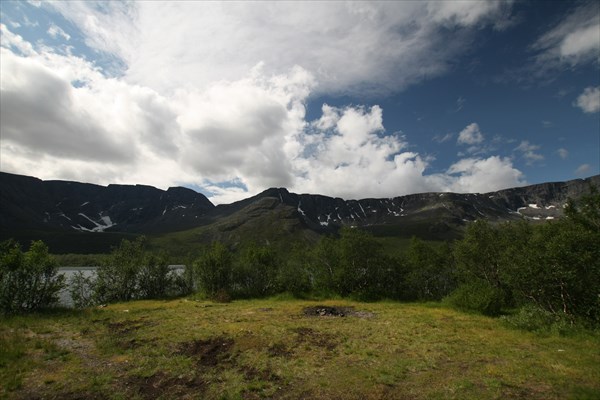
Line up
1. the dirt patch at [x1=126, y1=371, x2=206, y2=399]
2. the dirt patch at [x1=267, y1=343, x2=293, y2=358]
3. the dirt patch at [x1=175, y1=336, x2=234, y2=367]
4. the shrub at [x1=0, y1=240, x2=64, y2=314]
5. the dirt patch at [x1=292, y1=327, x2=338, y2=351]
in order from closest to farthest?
the dirt patch at [x1=126, y1=371, x2=206, y2=399]
the dirt patch at [x1=175, y1=336, x2=234, y2=367]
the dirt patch at [x1=267, y1=343, x2=293, y2=358]
the dirt patch at [x1=292, y1=327, x2=338, y2=351]
the shrub at [x1=0, y1=240, x2=64, y2=314]

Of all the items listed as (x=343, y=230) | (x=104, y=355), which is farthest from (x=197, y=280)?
(x=104, y=355)

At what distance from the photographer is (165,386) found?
16.1 meters

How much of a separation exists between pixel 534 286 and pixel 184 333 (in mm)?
30559

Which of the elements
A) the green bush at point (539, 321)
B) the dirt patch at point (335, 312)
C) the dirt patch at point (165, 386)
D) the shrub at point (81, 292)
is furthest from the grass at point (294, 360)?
Answer: the shrub at point (81, 292)

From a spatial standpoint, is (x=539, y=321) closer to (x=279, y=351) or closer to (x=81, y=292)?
(x=279, y=351)

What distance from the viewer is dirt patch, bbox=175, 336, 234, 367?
19906mm

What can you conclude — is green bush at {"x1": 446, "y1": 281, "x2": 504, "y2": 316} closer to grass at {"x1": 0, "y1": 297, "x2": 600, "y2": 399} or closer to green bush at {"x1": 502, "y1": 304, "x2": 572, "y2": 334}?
grass at {"x1": 0, "y1": 297, "x2": 600, "y2": 399}

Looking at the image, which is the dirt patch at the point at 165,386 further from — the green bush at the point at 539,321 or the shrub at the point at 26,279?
the shrub at the point at 26,279

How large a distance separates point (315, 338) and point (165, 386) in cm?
1232

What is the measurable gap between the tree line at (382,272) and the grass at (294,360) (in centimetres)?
A: 491

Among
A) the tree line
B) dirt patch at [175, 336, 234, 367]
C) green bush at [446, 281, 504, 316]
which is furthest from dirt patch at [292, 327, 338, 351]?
green bush at [446, 281, 504, 316]

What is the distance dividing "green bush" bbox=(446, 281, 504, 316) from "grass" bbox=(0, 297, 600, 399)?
16.0 ft

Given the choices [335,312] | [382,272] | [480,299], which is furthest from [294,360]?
[382,272]

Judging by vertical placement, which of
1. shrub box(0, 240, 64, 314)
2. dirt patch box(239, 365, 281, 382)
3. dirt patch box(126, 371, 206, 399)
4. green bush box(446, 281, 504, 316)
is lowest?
green bush box(446, 281, 504, 316)
